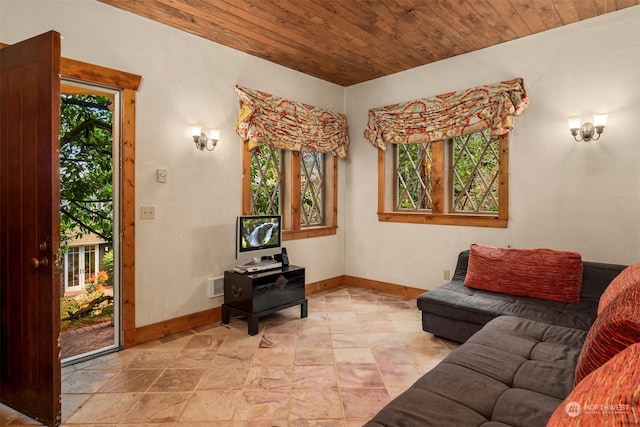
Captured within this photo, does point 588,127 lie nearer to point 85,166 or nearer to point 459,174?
point 459,174

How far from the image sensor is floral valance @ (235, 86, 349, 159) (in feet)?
12.1

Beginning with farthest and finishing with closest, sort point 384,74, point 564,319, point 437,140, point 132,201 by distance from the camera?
point 384,74
point 437,140
point 132,201
point 564,319

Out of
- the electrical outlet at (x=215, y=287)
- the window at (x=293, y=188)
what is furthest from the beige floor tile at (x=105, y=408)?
the window at (x=293, y=188)

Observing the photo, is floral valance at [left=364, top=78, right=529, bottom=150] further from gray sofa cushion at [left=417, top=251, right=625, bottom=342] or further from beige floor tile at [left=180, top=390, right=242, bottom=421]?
beige floor tile at [left=180, top=390, right=242, bottom=421]

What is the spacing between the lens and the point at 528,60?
11.3ft

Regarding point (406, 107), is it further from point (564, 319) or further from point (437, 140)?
point (564, 319)

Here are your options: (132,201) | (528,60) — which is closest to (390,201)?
(528,60)

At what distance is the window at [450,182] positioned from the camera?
3785 mm

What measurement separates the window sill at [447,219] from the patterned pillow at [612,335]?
2257 mm

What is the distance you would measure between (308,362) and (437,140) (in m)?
2.69

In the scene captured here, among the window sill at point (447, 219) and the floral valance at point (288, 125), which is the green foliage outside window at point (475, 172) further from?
the floral valance at point (288, 125)

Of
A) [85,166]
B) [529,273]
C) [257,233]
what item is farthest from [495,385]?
[85,166]

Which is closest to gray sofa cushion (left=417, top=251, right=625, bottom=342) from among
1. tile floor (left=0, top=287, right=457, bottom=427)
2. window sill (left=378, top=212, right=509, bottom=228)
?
tile floor (left=0, top=287, right=457, bottom=427)

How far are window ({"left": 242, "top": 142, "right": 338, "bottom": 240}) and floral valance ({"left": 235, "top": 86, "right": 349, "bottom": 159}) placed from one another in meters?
0.17
